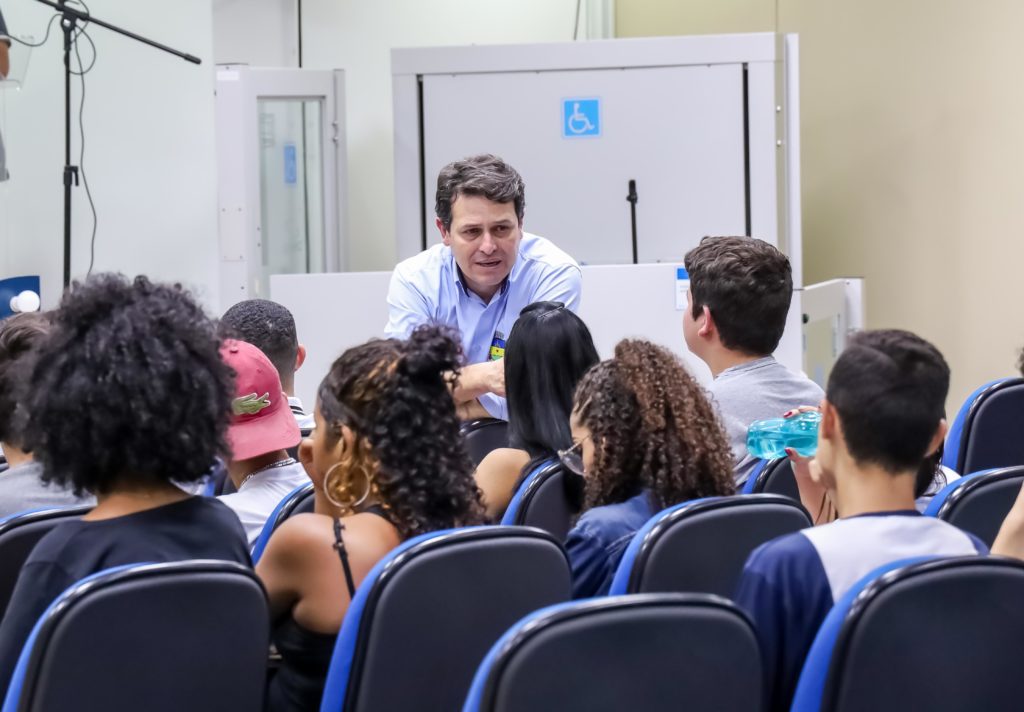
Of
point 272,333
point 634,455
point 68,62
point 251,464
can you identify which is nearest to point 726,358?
point 634,455

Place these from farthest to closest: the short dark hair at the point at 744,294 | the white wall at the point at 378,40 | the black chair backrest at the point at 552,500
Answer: the white wall at the point at 378,40 → the short dark hair at the point at 744,294 → the black chair backrest at the point at 552,500

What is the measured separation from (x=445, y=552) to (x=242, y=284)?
3.54m

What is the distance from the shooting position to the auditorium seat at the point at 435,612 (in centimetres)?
148

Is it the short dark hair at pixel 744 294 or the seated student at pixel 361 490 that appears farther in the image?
the short dark hair at pixel 744 294

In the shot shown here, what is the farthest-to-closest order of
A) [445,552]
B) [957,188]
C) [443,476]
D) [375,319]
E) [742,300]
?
[957,188] < [375,319] < [742,300] < [443,476] < [445,552]

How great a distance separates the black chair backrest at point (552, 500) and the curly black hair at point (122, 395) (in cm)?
66

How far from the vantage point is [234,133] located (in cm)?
480

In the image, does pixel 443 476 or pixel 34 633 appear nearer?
pixel 34 633

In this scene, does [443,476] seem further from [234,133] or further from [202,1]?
[202,1]

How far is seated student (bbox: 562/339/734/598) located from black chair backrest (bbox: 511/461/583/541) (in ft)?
0.53

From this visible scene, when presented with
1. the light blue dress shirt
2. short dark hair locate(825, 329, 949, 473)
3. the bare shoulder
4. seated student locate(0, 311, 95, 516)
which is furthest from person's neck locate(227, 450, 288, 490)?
short dark hair locate(825, 329, 949, 473)

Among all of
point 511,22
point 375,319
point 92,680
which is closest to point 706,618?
point 92,680

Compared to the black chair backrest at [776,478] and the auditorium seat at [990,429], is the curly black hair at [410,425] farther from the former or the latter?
the auditorium seat at [990,429]

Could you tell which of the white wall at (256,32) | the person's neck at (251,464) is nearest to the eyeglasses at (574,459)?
the person's neck at (251,464)
